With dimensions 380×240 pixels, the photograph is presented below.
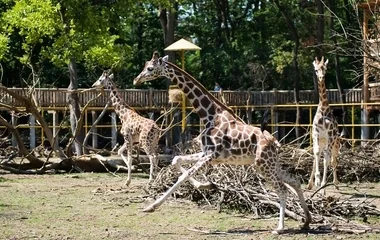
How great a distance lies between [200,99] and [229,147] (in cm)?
87

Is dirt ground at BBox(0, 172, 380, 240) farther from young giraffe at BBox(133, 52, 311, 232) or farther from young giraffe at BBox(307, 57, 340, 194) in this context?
young giraffe at BBox(307, 57, 340, 194)

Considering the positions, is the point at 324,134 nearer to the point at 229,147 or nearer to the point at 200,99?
the point at 200,99

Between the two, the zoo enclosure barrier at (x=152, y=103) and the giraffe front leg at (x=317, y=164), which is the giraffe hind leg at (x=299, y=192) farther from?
the zoo enclosure barrier at (x=152, y=103)

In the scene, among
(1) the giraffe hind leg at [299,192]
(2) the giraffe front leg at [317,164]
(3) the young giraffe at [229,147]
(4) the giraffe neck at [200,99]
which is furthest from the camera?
(2) the giraffe front leg at [317,164]

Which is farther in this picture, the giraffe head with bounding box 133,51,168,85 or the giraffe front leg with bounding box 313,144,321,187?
the giraffe front leg with bounding box 313,144,321,187

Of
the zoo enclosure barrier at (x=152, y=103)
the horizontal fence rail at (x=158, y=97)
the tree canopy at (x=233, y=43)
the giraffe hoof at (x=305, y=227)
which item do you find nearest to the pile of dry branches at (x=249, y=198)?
the giraffe hoof at (x=305, y=227)

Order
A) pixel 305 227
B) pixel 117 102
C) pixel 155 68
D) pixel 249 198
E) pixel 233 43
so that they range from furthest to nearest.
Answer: pixel 233 43, pixel 117 102, pixel 249 198, pixel 155 68, pixel 305 227

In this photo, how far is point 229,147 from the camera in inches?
412

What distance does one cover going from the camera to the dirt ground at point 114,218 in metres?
9.89

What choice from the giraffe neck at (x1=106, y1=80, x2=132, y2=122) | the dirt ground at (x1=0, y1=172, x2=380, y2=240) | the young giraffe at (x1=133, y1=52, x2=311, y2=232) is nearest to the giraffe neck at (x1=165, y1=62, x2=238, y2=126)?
the young giraffe at (x1=133, y1=52, x2=311, y2=232)

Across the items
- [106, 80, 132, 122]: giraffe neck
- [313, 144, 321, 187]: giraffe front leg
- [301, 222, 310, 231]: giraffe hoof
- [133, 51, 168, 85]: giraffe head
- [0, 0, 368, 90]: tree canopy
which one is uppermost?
[0, 0, 368, 90]: tree canopy

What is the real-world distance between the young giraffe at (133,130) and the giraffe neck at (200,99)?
5190 mm

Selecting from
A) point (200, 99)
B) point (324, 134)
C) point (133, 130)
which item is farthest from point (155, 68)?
point (324, 134)

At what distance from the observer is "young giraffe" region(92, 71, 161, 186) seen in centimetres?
1677
